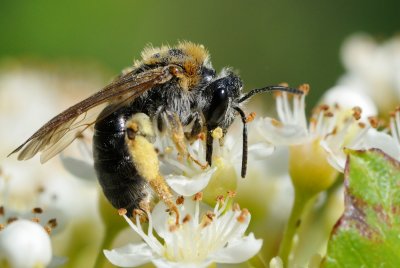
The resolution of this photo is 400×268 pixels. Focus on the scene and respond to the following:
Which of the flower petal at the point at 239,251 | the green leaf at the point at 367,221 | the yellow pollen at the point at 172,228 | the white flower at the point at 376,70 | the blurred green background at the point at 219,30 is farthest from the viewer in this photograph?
the blurred green background at the point at 219,30

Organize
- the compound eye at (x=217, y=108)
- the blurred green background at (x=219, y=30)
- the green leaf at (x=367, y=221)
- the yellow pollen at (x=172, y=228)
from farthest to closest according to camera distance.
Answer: the blurred green background at (x=219, y=30) → the compound eye at (x=217, y=108) → the yellow pollen at (x=172, y=228) → the green leaf at (x=367, y=221)

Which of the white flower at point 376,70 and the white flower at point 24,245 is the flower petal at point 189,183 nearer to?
the white flower at point 24,245

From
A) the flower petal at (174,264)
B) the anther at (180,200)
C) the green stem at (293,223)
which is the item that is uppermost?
the anther at (180,200)

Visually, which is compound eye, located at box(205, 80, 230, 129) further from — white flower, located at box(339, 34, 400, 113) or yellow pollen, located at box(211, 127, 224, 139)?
white flower, located at box(339, 34, 400, 113)

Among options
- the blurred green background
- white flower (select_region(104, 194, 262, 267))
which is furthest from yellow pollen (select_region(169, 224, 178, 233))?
the blurred green background

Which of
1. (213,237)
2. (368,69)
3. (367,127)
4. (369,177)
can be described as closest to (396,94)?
(368,69)

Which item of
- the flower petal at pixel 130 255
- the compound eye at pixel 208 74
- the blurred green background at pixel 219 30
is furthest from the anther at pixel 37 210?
the blurred green background at pixel 219 30
